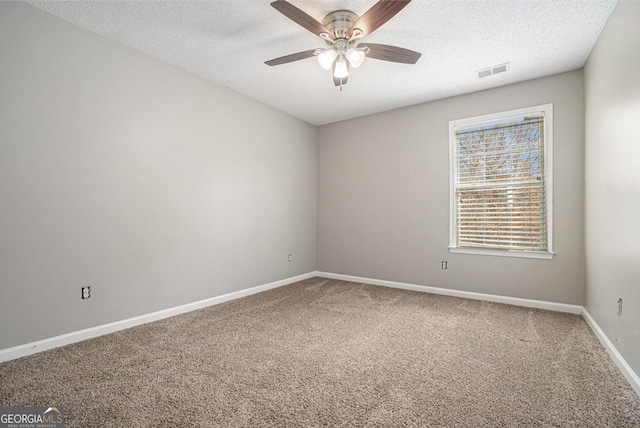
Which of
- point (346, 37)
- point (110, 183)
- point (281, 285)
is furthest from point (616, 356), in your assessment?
point (110, 183)

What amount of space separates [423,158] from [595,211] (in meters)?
1.99

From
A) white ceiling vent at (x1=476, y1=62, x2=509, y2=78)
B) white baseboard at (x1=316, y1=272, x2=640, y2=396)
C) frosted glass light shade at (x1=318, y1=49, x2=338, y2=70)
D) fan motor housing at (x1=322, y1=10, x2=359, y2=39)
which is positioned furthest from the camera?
white ceiling vent at (x1=476, y1=62, x2=509, y2=78)

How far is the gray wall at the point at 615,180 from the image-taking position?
1923mm

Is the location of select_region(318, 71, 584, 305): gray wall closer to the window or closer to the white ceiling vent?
the window

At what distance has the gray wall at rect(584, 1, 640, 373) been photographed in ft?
6.31

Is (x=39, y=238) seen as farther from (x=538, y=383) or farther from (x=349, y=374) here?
(x=538, y=383)

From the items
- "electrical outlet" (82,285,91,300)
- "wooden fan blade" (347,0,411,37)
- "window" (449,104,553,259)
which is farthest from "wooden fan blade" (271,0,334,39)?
"electrical outlet" (82,285,91,300)

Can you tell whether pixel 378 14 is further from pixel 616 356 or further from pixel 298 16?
pixel 616 356

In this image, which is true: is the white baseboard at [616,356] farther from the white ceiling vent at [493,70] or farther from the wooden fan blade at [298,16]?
the wooden fan blade at [298,16]

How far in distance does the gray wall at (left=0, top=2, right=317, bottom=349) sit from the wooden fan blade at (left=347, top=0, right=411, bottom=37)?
213 cm

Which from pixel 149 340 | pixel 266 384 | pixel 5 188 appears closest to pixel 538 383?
pixel 266 384

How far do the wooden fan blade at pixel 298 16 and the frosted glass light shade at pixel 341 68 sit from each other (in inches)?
9.7

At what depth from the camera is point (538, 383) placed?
1926 mm

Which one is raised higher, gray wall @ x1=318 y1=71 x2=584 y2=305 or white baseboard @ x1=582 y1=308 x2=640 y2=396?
gray wall @ x1=318 y1=71 x2=584 y2=305
